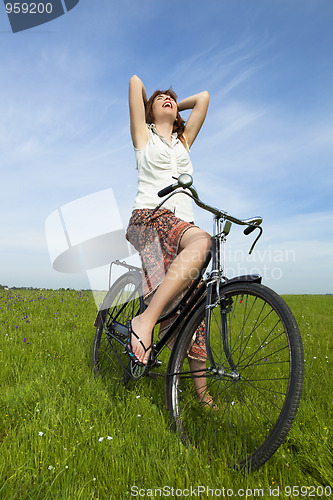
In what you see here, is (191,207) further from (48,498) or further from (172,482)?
(48,498)

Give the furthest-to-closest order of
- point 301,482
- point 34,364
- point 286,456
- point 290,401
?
point 34,364
point 286,456
point 301,482
point 290,401

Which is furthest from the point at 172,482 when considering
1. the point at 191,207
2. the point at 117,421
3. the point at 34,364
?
the point at 34,364

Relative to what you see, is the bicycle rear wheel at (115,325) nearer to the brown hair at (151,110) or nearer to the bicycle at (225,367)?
the bicycle at (225,367)

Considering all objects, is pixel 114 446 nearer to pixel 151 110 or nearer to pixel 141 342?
pixel 141 342

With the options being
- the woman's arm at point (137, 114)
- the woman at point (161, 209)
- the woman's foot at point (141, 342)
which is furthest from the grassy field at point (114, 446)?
the woman's arm at point (137, 114)

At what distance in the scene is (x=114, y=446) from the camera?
8.20 feet

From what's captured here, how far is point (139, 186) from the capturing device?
11.8ft

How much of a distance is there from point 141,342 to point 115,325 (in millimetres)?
956

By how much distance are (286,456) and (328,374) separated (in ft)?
7.50

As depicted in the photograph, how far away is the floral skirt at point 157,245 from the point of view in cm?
319

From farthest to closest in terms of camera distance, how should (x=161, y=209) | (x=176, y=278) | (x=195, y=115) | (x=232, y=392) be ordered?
(x=195, y=115) < (x=161, y=209) < (x=176, y=278) < (x=232, y=392)

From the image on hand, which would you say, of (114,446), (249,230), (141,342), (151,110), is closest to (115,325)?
(141,342)

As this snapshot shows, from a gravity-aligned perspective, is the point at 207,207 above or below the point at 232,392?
above

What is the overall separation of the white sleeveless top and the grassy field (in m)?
1.73
